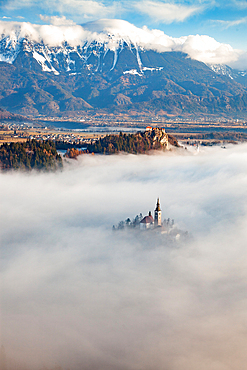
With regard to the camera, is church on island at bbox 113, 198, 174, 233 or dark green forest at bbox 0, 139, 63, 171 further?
dark green forest at bbox 0, 139, 63, 171

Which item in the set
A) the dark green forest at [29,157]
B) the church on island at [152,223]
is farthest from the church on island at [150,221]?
the dark green forest at [29,157]

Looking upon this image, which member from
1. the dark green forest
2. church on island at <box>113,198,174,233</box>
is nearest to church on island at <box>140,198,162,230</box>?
church on island at <box>113,198,174,233</box>

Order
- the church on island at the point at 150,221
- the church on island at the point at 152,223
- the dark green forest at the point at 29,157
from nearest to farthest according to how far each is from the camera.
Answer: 1. the church on island at the point at 150,221
2. the church on island at the point at 152,223
3. the dark green forest at the point at 29,157

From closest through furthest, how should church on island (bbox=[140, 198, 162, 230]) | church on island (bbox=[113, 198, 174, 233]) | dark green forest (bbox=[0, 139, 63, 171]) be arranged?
church on island (bbox=[140, 198, 162, 230]) → church on island (bbox=[113, 198, 174, 233]) → dark green forest (bbox=[0, 139, 63, 171])

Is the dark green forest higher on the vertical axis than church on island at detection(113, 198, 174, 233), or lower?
higher

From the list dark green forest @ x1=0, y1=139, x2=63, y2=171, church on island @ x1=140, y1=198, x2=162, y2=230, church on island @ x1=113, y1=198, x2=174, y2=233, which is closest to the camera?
church on island @ x1=140, y1=198, x2=162, y2=230

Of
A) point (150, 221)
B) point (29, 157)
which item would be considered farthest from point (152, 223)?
point (29, 157)

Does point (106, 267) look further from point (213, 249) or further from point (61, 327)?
point (213, 249)

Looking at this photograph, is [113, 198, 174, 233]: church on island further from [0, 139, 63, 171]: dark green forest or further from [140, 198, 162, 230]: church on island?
[0, 139, 63, 171]: dark green forest

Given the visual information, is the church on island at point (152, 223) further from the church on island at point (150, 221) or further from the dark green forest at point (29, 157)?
the dark green forest at point (29, 157)
